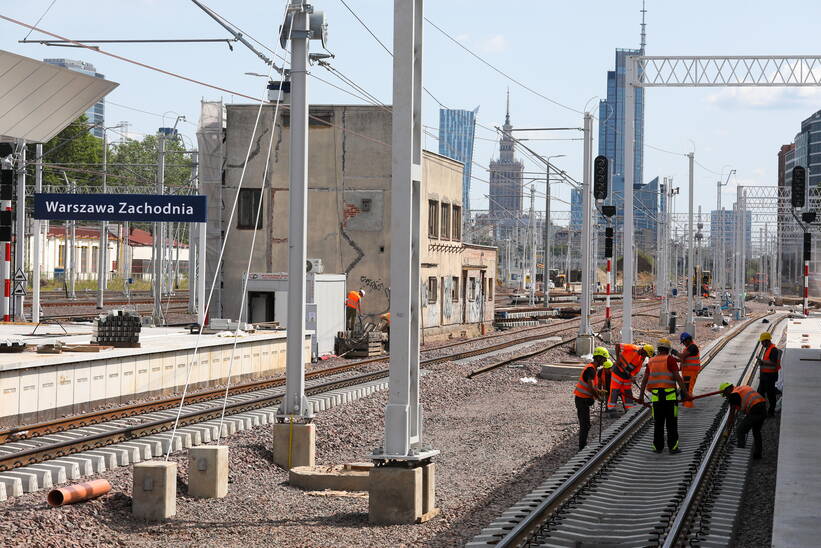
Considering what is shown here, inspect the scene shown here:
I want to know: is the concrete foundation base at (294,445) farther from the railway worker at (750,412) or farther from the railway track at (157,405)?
the railway worker at (750,412)

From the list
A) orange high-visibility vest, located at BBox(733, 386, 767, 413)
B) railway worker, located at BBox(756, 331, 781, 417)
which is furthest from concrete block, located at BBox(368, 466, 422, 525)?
railway worker, located at BBox(756, 331, 781, 417)

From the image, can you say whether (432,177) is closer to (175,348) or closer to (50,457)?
(175,348)

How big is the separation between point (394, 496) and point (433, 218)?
107 ft

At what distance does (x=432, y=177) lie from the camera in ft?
146

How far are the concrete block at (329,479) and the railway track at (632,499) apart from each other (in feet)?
7.75

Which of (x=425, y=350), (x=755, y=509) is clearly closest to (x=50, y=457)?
(x=755, y=509)

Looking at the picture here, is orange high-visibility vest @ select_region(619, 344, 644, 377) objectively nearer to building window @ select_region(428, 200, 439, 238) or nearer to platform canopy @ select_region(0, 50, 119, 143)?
platform canopy @ select_region(0, 50, 119, 143)

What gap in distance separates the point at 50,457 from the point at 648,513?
24.7 feet

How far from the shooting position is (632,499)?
46.0ft

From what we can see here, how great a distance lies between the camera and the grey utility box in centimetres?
3125

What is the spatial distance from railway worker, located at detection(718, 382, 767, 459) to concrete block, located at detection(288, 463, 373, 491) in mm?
6163

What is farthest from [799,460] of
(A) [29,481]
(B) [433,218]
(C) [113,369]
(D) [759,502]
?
(B) [433,218]

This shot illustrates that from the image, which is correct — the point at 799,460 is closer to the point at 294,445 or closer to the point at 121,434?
the point at 294,445

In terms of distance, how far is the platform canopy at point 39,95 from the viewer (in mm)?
17891
